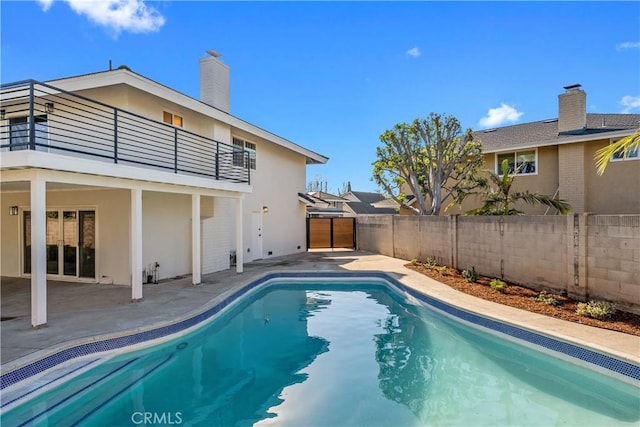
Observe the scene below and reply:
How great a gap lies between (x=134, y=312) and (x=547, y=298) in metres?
10.1

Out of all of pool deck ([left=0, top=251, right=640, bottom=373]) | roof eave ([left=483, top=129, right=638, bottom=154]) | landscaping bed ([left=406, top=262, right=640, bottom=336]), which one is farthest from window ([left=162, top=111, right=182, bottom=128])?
roof eave ([left=483, top=129, right=638, bottom=154])

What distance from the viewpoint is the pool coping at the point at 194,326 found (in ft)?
18.5

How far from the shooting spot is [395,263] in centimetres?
1717

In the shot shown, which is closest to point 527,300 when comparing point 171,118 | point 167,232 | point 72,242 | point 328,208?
point 167,232

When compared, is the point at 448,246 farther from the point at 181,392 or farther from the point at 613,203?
the point at 181,392

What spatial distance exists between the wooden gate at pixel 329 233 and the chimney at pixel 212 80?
10.7m

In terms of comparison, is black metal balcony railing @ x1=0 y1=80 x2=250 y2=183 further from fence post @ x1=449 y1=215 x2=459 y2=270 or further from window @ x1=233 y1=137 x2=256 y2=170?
fence post @ x1=449 y1=215 x2=459 y2=270

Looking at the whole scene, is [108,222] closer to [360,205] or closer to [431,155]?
[431,155]

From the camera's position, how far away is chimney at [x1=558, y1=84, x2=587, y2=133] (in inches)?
735

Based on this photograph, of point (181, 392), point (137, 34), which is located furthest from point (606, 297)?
point (137, 34)

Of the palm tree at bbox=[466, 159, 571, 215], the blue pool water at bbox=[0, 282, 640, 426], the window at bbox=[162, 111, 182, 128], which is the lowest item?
the blue pool water at bbox=[0, 282, 640, 426]

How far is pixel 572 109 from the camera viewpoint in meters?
18.9

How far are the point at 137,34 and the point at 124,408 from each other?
49.5 feet

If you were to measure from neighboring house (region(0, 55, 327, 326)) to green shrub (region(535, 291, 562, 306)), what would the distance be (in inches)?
393
